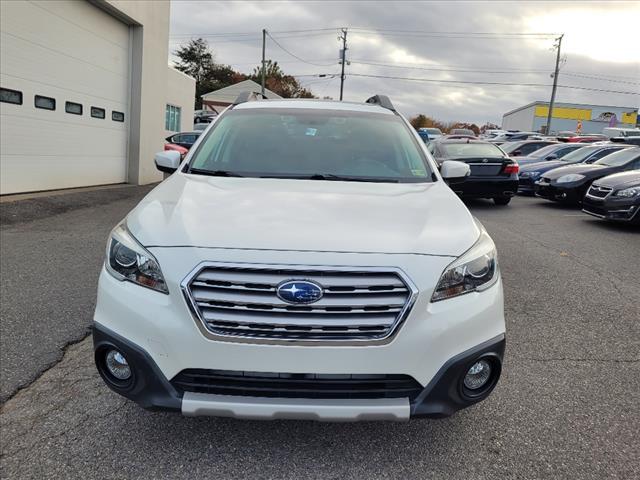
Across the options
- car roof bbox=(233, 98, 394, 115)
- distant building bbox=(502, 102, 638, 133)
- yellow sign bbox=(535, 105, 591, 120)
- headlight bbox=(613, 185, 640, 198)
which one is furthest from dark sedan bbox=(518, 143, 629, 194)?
yellow sign bbox=(535, 105, 591, 120)

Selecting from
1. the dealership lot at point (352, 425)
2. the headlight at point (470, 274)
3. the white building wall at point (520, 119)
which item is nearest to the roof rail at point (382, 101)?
the dealership lot at point (352, 425)

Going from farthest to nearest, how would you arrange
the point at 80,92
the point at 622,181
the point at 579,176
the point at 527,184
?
the point at 527,184, the point at 579,176, the point at 80,92, the point at 622,181

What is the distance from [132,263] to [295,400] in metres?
0.94

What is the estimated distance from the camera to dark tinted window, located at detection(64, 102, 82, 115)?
35.7 feet

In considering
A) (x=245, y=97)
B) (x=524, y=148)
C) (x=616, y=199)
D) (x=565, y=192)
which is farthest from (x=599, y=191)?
(x=524, y=148)

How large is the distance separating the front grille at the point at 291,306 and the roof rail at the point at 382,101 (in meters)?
2.76

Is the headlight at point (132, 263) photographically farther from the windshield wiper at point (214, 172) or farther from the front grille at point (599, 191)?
the front grille at point (599, 191)

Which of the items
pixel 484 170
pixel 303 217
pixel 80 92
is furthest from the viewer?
pixel 80 92

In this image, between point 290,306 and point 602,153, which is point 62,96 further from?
point 602,153

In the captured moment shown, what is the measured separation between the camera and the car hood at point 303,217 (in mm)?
2277

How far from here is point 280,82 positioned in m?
71.5

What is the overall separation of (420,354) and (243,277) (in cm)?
79

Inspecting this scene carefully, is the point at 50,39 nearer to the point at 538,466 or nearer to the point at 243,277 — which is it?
the point at 243,277

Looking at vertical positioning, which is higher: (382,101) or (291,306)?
(382,101)
